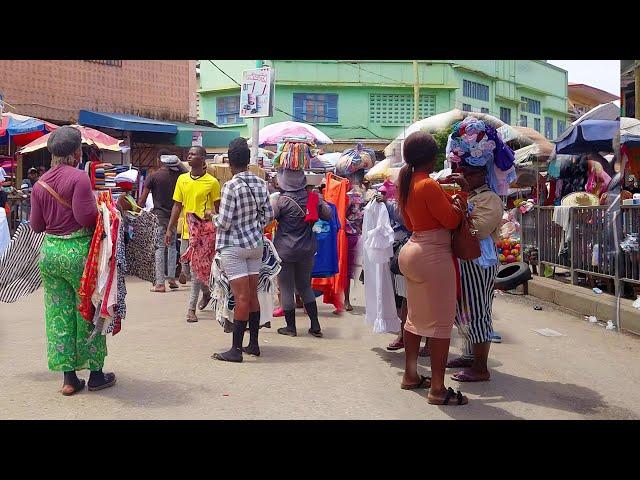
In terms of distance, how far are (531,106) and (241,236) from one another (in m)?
34.9

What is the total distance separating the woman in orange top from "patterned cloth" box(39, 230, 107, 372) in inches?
91.4

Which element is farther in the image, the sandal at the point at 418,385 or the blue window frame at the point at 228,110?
the blue window frame at the point at 228,110

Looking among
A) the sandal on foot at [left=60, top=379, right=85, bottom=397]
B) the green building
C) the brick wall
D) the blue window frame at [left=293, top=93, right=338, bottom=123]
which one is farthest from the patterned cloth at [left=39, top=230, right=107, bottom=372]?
the blue window frame at [left=293, top=93, right=338, bottom=123]

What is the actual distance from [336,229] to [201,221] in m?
1.59

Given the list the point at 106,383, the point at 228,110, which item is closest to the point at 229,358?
the point at 106,383

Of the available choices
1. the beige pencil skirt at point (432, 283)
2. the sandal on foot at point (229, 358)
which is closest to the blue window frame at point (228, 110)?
the sandal on foot at point (229, 358)

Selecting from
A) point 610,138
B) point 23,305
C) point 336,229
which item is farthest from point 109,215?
point 610,138

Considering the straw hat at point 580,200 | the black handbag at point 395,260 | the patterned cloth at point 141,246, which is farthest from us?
the straw hat at point 580,200

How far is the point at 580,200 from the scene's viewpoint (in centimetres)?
1040

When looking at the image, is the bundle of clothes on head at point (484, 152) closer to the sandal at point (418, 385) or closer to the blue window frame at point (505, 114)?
Result: the sandal at point (418, 385)

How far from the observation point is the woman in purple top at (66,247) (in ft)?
16.7

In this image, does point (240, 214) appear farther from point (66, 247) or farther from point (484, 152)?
point (484, 152)

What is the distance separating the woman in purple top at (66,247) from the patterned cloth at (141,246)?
1101mm

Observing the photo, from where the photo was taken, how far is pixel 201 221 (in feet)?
26.4
